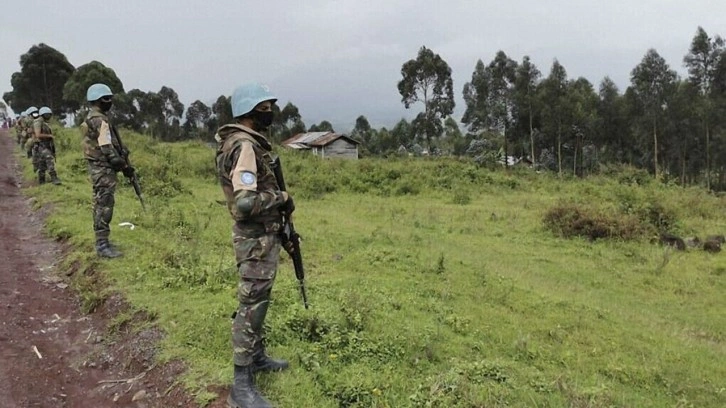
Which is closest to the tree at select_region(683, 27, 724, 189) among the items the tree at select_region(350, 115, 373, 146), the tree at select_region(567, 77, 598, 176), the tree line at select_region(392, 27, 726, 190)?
the tree line at select_region(392, 27, 726, 190)

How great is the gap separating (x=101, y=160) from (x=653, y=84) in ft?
127

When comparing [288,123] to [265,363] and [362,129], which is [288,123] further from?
[265,363]

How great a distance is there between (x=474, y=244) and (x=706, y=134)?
3374 centimetres

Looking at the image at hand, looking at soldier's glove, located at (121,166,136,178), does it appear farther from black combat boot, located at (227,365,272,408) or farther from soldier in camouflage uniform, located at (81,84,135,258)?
black combat boot, located at (227,365,272,408)

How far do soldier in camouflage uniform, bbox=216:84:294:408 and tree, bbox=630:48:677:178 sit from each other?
38179 mm

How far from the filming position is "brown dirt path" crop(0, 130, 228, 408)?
404 cm

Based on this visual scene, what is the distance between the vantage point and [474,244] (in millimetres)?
12570

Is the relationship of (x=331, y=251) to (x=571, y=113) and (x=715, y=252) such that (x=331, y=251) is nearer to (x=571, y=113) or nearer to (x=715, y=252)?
(x=715, y=252)

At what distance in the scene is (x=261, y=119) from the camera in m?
3.55

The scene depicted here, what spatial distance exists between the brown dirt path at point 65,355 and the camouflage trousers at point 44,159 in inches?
251

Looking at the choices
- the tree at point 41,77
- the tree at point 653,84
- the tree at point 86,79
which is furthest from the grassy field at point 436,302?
the tree at point 41,77

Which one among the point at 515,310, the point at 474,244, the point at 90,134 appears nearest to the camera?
the point at 90,134

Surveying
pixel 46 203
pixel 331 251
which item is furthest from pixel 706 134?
pixel 46 203

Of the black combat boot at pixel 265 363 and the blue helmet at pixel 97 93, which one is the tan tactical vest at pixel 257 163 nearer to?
the black combat boot at pixel 265 363
